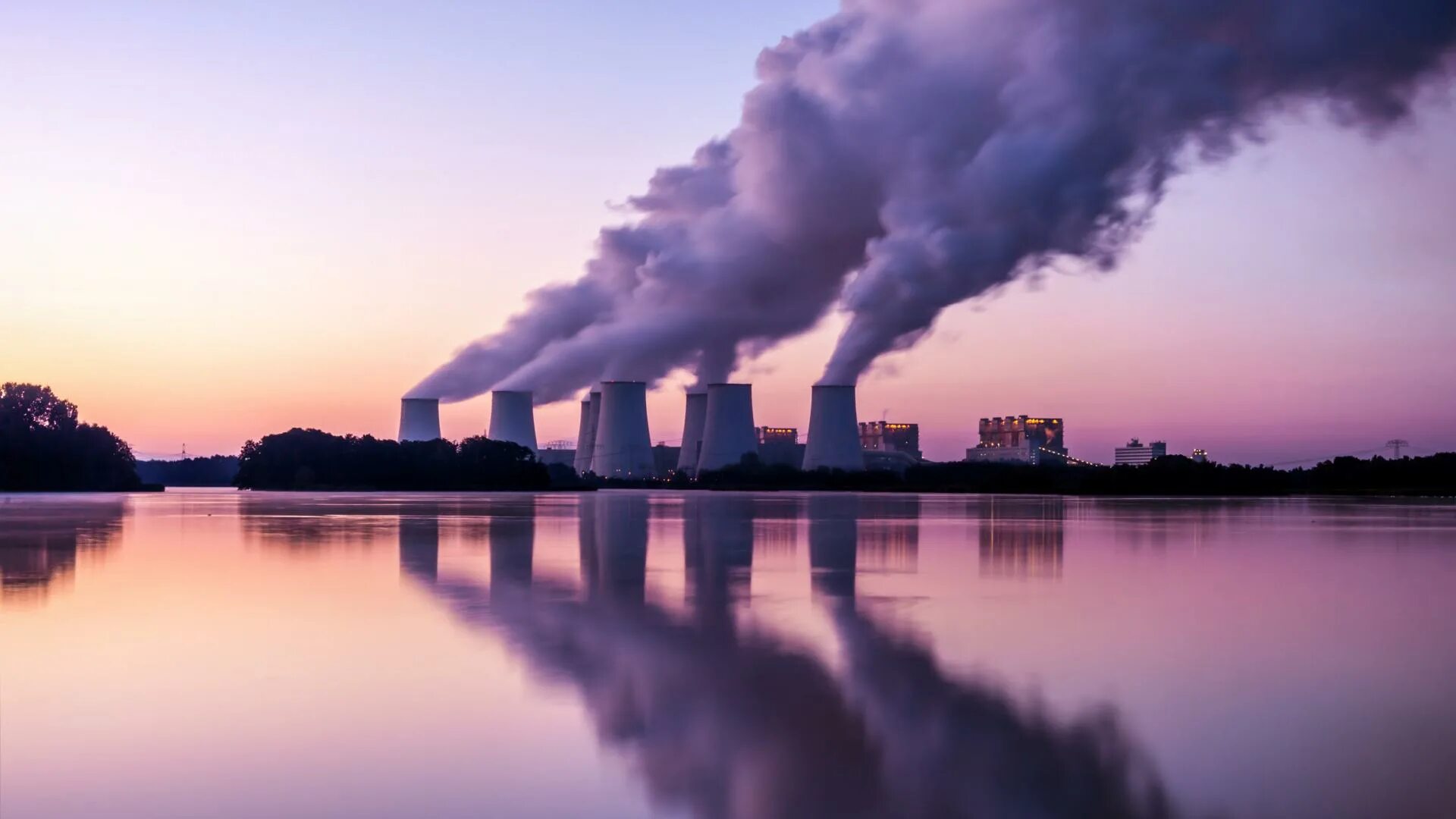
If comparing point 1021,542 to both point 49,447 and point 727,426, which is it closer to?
point 727,426

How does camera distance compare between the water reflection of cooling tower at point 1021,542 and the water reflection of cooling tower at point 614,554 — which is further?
the water reflection of cooling tower at point 1021,542

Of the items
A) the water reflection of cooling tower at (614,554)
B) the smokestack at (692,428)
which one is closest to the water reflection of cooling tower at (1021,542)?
the water reflection of cooling tower at (614,554)

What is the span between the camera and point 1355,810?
546 centimetres

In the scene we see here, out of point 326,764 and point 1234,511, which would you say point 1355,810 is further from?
point 1234,511

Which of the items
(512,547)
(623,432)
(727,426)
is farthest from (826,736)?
(623,432)

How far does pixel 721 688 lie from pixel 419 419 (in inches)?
3017

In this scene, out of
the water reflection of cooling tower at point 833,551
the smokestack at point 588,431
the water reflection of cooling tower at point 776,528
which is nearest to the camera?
the water reflection of cooling tower at point 833,551

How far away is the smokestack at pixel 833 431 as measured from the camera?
213ft

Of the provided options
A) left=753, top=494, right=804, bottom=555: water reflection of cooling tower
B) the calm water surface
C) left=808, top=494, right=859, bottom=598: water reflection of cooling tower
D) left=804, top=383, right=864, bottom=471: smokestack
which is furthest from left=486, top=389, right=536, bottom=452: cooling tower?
the calm water surface

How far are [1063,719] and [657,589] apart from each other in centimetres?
774

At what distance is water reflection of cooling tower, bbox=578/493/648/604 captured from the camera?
14.5 meters

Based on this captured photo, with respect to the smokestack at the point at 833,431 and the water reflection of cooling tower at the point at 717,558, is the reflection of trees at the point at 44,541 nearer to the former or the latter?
the water reflection of cooling tower at the point at 717,558

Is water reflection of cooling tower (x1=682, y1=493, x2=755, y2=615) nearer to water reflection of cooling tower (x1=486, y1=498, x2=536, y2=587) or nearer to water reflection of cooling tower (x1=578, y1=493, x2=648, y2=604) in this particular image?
water reflection of cooling tower (x1=578, y1=493, x2=648, y2=604)

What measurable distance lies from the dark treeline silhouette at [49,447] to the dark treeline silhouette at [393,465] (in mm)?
10740
